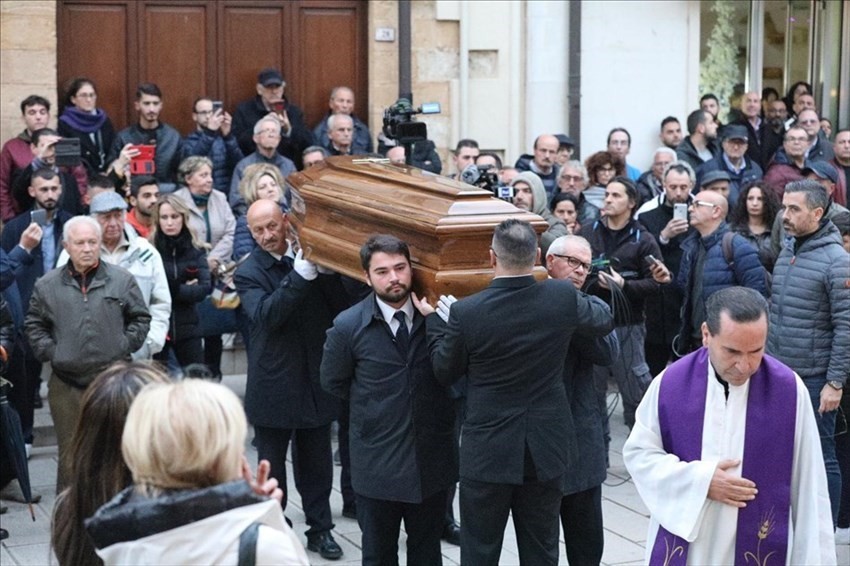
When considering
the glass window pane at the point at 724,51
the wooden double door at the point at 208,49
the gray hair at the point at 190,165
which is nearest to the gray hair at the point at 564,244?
the gray hair at the point at 190,165

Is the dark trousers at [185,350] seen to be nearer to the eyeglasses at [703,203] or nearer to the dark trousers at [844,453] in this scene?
the eyeglasses at [703,203]

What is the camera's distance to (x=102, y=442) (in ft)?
11.7

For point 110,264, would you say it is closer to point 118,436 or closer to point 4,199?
point 4,199

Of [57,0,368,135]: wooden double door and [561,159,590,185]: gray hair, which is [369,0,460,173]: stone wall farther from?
[561,159,590,185]: gray hair

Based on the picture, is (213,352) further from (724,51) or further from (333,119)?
(724,51)

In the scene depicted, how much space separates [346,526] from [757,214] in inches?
131

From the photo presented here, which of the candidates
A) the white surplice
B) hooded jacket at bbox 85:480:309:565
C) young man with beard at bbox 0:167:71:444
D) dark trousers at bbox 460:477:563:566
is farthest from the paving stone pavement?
hooded jacket at bbox 85:480:309:565

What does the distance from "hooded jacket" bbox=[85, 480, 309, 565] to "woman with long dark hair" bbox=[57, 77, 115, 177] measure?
7568mm

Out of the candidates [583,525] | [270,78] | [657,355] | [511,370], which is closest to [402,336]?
[511,370]

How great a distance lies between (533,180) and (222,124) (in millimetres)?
2869

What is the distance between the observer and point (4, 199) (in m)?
9.76

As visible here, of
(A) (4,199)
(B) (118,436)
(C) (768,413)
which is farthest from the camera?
(A) (4,199)

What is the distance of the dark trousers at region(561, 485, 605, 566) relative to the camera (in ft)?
20.4

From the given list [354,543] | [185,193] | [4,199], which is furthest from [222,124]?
[354,543]
